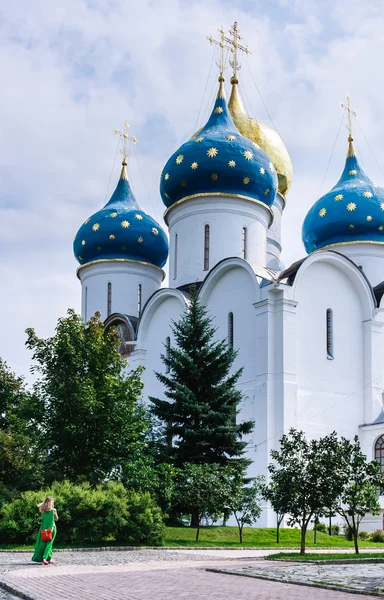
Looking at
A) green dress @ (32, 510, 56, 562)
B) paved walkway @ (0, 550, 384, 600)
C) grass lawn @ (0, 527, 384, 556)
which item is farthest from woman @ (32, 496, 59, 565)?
grass lawn @ (0, 527, 384, 556)

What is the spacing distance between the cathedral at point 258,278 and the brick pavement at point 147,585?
12.1 meters

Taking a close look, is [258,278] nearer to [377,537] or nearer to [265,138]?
[377,537]

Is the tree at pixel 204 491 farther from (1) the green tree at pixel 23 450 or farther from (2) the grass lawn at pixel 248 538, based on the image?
(1) the green tree at pixel 23 450

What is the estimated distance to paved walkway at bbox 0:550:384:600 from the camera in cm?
711

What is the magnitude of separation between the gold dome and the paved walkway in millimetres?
22243

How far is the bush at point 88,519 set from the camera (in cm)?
1411

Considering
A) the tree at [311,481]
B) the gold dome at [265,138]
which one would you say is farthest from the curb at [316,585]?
the gold dome at [265,138]

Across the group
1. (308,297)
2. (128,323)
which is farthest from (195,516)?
(128,323)

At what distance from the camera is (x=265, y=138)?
107 feet

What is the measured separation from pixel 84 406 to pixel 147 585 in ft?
30.9

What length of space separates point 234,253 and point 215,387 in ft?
26.5

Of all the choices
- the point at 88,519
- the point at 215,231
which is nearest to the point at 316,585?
the point at 88,519

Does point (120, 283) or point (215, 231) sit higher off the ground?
point (215, 231)

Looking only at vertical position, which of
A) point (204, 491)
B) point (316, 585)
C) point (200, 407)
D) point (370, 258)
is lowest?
point (316, 585)
